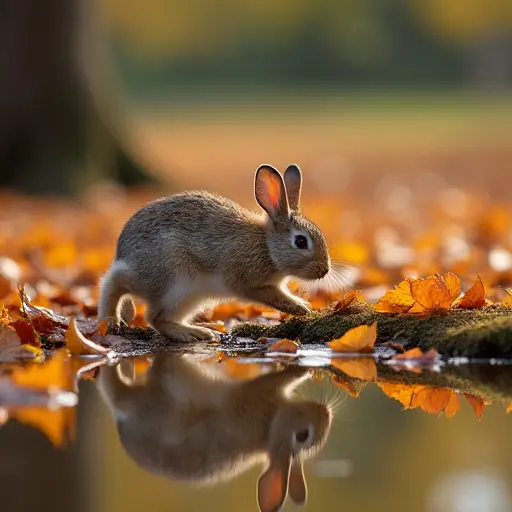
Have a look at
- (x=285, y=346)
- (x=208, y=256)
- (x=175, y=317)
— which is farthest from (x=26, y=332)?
(x=285, y=346)

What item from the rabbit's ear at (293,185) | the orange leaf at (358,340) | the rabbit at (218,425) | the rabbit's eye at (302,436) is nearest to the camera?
the rabbit at (218,425)

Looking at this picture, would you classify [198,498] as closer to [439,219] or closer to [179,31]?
[439,219]

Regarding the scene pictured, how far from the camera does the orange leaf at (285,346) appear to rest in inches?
209

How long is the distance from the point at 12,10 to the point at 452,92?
21347 mm

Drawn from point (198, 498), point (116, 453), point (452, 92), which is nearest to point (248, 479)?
point (198, 498)

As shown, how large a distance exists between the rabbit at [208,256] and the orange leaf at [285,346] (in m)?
0.59

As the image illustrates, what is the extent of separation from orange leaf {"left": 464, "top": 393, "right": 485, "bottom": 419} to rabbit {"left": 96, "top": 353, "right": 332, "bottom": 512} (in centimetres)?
54

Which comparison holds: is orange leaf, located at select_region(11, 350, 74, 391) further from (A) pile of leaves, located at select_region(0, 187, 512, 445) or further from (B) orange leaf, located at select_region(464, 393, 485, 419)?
(B) orange leaf, located at select_region(464, 393, 485, 419)

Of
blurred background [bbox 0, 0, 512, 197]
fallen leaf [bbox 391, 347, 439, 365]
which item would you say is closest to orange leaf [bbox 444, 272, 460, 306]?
fallen leaf [bbox 391, 347, 439, 365]

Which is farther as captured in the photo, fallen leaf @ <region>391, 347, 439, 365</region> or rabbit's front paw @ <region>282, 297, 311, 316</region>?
rabbit's front paw @ <region>282, 297, 311, 316</region>

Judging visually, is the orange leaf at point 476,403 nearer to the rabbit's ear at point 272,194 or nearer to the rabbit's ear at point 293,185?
the rabbit's ear at point 272,194

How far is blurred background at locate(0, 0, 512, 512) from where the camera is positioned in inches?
138

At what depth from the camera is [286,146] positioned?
24812 millimetres

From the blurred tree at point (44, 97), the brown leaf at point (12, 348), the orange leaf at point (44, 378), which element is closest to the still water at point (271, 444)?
the orange leaf at point (44, 378)
